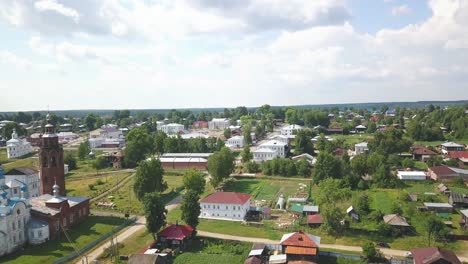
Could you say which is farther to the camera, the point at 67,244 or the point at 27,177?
the point at 27,177

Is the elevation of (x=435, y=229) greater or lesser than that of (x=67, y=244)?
greater

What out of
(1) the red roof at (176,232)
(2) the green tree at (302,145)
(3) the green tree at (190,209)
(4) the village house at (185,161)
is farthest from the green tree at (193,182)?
(2) the green tree at (302,145)

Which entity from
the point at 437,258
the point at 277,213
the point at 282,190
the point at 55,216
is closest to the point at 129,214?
the point at 55,216

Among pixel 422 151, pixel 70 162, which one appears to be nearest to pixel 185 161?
pixel 70 162

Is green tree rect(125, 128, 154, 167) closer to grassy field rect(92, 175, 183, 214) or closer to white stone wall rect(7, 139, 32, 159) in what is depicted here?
grassy field rect(92, 175, 183, 214)

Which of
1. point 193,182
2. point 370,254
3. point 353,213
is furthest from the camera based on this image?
point 193,182

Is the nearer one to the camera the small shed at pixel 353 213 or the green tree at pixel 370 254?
the green tree at pixel 370 254

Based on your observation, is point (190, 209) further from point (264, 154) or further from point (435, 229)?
point (264, 154)

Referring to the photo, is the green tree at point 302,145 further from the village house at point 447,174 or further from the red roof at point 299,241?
the red roof at point 299,241
